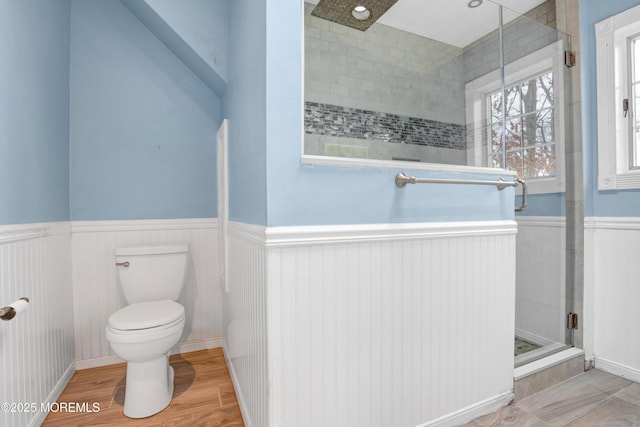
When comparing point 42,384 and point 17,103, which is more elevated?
point 17,103

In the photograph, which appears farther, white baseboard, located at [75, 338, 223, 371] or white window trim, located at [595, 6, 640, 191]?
white baseboard, located at [75, 338, 223, 371]

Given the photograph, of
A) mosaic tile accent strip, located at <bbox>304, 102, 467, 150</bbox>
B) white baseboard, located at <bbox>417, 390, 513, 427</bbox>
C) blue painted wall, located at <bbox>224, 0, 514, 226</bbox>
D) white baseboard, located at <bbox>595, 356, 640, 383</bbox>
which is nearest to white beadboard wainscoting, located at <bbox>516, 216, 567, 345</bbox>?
white baseboard, located at <bbox>595, 356, 640, 383</bbox>

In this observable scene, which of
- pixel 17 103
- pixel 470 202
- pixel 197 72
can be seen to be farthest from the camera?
pixel 197 72

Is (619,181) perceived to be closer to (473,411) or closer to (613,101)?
(613,101)

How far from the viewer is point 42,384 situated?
153 cm

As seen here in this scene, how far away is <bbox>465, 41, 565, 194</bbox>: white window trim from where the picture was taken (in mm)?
1682

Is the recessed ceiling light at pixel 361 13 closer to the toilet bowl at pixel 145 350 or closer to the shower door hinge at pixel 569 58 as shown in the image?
the shower door hinge at pixel 569 58

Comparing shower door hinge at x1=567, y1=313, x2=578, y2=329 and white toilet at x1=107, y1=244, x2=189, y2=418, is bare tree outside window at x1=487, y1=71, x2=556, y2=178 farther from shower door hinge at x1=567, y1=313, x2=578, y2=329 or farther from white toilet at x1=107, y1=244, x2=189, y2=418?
white toilet at x1=107, y1=244, x2=189, y2=418

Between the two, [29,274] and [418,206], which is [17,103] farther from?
[418,206]

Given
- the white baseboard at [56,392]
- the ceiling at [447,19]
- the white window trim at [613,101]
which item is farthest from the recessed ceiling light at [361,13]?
the white baseboard at [56,392]

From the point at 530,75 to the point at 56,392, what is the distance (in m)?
3.32

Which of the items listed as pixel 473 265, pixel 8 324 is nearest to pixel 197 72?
pixel 8 324

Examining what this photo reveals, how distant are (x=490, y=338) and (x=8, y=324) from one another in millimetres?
2083

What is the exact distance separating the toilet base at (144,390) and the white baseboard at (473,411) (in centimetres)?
127
